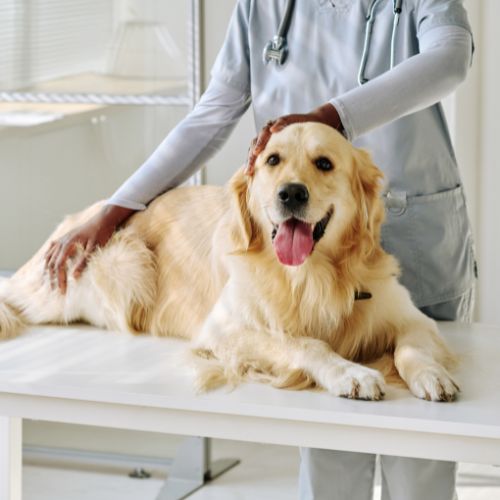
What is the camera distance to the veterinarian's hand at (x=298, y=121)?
1.63 meters

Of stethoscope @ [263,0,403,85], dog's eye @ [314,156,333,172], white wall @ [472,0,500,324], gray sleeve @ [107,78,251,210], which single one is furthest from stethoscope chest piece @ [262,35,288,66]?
white wall @ [472,0,500,324]

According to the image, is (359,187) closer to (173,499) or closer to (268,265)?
(268,265)

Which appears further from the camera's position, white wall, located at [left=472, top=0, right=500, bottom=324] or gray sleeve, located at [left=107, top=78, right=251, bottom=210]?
white wall, located at [left=472, top=0, right=500, bottom=324]

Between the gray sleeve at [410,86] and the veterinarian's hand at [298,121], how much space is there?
0.01 m

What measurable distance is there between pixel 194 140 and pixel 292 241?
0.57 metres

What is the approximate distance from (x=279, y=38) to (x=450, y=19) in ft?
1.19

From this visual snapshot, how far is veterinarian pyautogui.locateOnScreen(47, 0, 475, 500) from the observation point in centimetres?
184

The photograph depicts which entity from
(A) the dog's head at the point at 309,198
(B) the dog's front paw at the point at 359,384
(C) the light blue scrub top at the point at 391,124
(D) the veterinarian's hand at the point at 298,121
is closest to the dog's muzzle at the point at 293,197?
(A) the dog's head at the point at 309,198

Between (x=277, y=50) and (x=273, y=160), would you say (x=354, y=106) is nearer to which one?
(x=273, y=160)

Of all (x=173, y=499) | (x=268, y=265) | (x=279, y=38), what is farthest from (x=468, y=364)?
(x=173, y=499)

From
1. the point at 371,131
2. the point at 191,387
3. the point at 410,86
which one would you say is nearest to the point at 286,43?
the point at 371,131

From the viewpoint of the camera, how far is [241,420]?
1.46 meters

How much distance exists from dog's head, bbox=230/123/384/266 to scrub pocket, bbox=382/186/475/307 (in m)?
0.24

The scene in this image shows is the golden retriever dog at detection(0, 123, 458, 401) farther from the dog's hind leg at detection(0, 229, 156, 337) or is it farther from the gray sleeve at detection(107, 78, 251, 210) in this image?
the gray sleeve at detection(107, 78, 251, 210)
